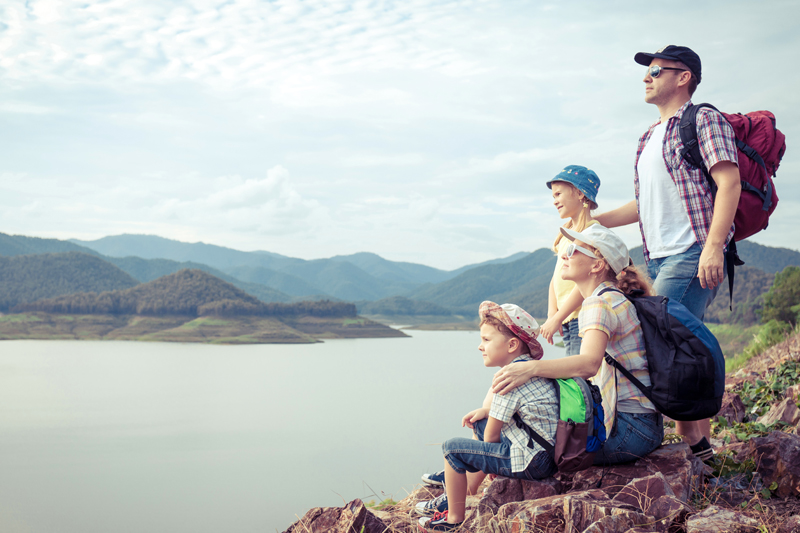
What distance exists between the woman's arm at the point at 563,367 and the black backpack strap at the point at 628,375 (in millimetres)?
115

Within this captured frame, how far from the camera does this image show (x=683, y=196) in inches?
95.8

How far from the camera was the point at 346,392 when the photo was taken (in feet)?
63.5

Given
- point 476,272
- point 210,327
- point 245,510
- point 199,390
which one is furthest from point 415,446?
point 476,272

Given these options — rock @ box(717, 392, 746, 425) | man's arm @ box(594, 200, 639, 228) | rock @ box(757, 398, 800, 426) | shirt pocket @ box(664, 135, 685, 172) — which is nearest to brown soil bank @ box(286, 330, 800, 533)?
rock @ box(757, 398, 800, 426)

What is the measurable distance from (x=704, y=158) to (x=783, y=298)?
10748 mm

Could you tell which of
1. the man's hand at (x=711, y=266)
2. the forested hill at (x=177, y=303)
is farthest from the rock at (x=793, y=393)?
the forested hill at (x=177, y=303)

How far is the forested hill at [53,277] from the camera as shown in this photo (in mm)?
52844

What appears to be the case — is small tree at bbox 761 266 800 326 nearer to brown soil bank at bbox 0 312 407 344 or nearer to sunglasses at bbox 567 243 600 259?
sunglasses at bbox 567 243 600 259

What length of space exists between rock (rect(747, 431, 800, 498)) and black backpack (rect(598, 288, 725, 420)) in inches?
23.2

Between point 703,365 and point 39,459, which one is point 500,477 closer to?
point 703,365

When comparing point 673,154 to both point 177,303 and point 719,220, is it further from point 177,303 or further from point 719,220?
point 177,303

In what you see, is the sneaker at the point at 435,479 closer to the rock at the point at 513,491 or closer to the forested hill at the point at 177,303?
the rock at the point at 513,491

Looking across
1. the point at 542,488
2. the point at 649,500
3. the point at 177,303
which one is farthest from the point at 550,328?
the point at 177,303

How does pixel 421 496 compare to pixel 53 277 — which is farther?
pixel 53 277
